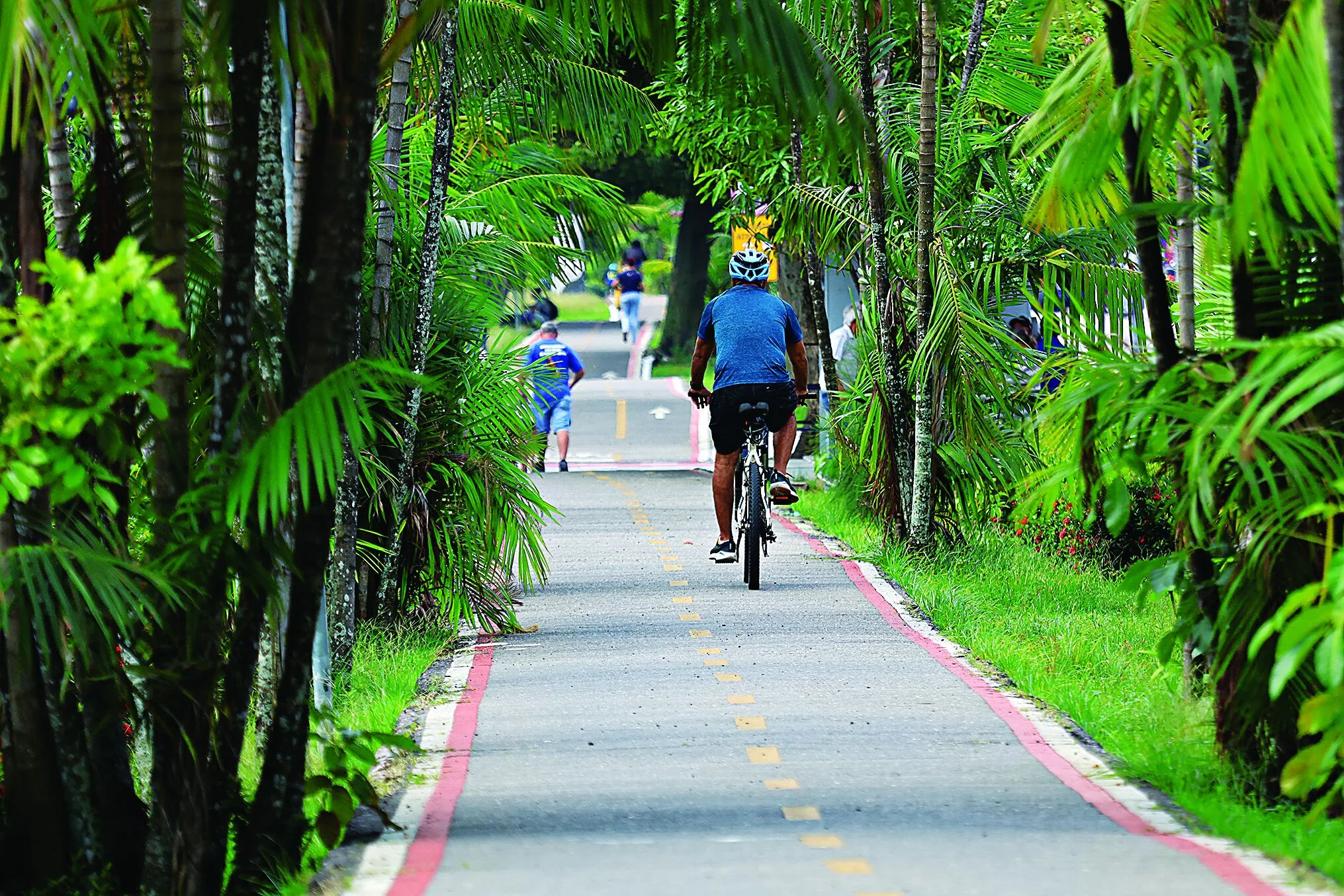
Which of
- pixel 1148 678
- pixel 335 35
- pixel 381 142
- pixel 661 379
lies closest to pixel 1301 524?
pixel 1148 678

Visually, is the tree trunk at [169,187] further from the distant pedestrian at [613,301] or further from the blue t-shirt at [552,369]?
the distant pedestrian at [613,301]

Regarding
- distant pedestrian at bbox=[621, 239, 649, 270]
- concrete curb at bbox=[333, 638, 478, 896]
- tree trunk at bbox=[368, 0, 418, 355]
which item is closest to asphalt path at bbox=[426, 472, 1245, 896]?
concrete curb at bbox=[333, 638, 478, 896]

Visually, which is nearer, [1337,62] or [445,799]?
[1337,62]

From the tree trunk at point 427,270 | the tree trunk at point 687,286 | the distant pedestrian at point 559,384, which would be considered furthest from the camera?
the tree trunk at point 687,286

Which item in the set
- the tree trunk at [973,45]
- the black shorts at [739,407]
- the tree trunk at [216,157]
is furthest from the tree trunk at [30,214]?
the tree trunk at [973,45]

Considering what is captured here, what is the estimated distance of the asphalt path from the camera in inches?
212

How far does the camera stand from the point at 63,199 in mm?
6203

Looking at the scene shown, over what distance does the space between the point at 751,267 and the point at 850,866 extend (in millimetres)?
7043

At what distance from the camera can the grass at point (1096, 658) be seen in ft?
19.5

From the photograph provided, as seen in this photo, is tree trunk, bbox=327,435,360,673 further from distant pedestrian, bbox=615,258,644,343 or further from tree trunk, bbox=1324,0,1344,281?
distant pedestrian, bbox=615,258,644,343

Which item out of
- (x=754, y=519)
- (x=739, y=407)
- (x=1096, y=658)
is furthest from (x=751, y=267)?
(x=1096, y=658)

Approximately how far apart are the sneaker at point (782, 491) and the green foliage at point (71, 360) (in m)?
7.15

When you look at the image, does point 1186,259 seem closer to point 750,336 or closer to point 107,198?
point 107,198

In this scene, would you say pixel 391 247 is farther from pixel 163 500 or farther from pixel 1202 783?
pixel 1202 783
